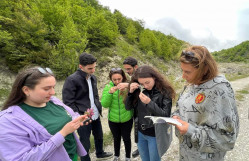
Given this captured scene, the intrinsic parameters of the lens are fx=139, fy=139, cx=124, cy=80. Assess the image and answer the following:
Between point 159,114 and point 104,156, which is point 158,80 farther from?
point 104,156

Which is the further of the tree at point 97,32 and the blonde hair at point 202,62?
the tree at point 97,32

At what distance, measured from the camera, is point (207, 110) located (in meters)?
1.27

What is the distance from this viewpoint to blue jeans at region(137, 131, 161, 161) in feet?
7.64

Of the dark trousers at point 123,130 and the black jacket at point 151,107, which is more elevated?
the black jacket at point 151,107

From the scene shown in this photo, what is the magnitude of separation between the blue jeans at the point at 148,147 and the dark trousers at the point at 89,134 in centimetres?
119

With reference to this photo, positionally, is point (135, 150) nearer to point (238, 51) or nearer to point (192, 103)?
point (192, 103)

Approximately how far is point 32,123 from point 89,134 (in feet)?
6.23

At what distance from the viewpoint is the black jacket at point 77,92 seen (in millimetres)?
2744

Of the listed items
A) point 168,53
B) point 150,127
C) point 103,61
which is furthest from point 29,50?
point 168,53

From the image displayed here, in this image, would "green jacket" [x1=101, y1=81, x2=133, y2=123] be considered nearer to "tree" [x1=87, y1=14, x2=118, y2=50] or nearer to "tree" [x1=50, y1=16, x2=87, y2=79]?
"tree" [x1=50, y1=16, x2=87, y2=79]

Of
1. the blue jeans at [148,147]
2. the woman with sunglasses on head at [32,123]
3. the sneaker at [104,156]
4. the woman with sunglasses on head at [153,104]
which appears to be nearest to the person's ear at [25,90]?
the woman with sunglasses on head at [32,123]

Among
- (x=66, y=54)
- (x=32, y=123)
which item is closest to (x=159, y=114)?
(x=32, y=123)

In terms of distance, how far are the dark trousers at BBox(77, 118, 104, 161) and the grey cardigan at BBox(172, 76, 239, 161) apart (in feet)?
7.37

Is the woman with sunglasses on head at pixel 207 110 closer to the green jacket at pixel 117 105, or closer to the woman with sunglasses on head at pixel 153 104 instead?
the woman with sunglasses on head at pixel 153 104
